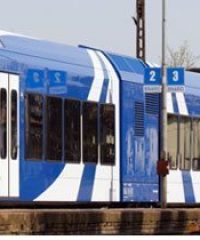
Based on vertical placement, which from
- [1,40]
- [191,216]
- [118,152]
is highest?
[1,40]

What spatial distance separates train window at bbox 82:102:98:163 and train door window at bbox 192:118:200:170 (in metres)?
5.39

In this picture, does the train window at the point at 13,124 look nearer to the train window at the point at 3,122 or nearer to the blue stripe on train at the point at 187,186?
the train window at the point at 3,122

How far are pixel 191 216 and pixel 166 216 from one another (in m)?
1.57

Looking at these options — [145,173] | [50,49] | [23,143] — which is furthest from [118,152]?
[23,143]

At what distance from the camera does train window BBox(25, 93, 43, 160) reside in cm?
1736

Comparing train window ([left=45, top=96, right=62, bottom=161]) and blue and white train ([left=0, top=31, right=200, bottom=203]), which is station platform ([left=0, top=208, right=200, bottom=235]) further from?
train window ([left=45, top=96, right=62, bottom=161])

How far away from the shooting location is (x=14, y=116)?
16781mm

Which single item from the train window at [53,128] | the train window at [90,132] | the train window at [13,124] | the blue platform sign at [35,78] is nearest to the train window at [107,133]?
the train window at [90,132]

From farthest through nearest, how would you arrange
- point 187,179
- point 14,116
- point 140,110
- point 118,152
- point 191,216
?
point 187,179 → point 140,110 → point 118,152 → point 191,216 → point 14,116

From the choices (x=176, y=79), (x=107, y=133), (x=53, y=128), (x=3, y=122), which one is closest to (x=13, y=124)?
(x=3, y=122)

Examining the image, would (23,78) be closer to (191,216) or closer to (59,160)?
(59,160)

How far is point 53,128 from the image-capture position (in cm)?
1839

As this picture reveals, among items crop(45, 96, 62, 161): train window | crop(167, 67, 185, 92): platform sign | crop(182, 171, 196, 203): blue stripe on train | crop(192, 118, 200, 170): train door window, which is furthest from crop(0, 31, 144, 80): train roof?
crop(182, 171, 196, 203): blue stripe on train

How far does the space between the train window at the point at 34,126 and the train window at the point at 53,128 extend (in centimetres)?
26
